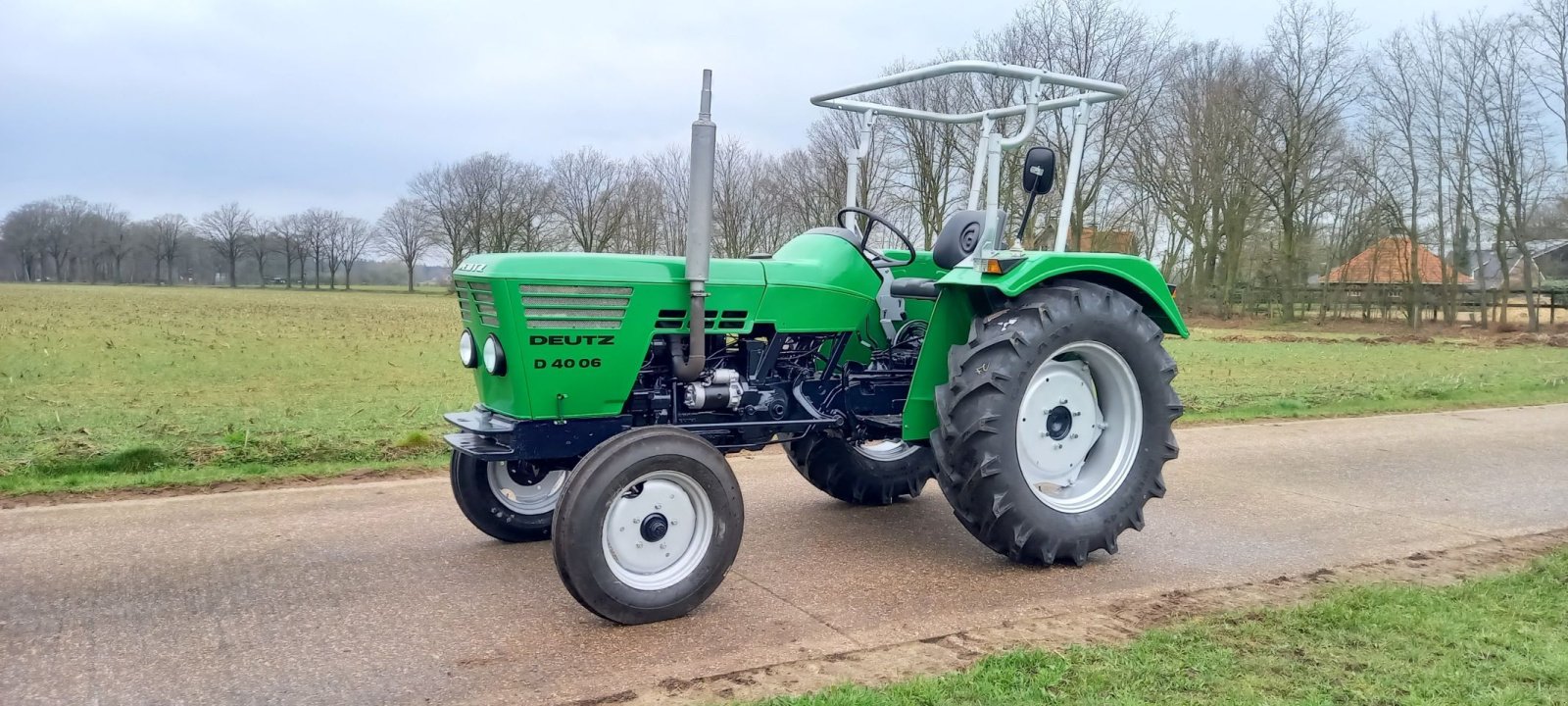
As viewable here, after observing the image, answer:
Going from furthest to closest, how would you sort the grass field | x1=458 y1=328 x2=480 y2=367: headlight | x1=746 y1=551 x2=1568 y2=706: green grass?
the grass field, x1=458 y1=328 x2=480 y2=367: headlight, x1=746 y1=551 x2=1568 y2=706: green grass

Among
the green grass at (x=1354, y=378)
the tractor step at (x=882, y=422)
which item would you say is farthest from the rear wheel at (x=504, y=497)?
the green grass at (x=1354, y=378)

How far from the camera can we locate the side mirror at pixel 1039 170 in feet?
15.3

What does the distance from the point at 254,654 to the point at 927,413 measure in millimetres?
3006

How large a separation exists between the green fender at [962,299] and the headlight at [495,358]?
1.89m

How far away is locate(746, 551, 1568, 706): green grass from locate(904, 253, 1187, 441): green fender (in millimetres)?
1546

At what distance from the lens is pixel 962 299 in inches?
206

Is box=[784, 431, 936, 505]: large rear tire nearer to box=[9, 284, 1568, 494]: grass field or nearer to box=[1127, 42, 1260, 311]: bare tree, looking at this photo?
box=[9, 284, 1568, 494]: grass field

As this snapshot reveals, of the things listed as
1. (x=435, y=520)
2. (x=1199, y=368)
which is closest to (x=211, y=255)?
(x=1199, y=368)

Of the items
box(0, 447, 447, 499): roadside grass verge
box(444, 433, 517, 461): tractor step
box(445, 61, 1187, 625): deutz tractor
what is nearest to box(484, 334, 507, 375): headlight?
box(445, 61, 1187, 625): deutz tractor

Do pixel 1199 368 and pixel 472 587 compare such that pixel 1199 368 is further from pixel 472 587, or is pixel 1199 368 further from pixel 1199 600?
pixel 472 587

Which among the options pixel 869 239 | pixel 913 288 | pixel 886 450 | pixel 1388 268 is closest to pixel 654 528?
pixel 913 288

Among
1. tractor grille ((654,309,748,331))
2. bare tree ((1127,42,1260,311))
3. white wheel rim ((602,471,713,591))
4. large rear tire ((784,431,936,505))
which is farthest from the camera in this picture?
bare tree ((1127,42,1260,311))

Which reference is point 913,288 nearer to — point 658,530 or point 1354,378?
point 658,530

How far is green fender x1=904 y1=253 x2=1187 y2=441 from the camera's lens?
498 centimetres
